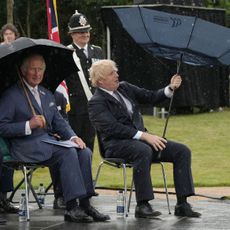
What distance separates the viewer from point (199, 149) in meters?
16.9

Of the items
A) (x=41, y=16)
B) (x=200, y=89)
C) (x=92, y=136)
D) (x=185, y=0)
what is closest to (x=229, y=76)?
(x=200, y=89)

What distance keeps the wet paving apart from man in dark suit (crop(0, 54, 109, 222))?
190mm

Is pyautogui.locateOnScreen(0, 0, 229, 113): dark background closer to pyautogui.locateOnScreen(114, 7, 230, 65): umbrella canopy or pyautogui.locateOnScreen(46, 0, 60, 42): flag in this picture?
pyautogui.locateOnScreen(46, 0, 60, 42): flag

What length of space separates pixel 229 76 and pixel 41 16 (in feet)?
52.0

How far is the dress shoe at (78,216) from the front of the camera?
7.28 m

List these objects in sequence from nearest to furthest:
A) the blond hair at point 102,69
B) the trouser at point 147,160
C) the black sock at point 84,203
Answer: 1. the black sock at point 84,203
2. the trouser at point 147,160
3. the blond hair at point 102,69

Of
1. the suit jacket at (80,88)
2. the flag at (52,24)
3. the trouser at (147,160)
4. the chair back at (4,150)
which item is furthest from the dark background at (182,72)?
the chair back at (4,150)

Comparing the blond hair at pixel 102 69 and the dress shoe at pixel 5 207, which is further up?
the blond hair at pixel 102 69

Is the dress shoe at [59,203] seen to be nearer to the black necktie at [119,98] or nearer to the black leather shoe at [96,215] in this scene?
the black leather shoe at [96,215]

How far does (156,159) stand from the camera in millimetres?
7914

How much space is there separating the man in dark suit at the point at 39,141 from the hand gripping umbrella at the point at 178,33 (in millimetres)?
1155

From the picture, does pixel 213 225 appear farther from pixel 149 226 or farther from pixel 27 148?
pixel 27 148

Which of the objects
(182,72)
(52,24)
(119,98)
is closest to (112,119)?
(119,98)

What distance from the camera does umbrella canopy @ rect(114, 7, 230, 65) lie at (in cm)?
805
